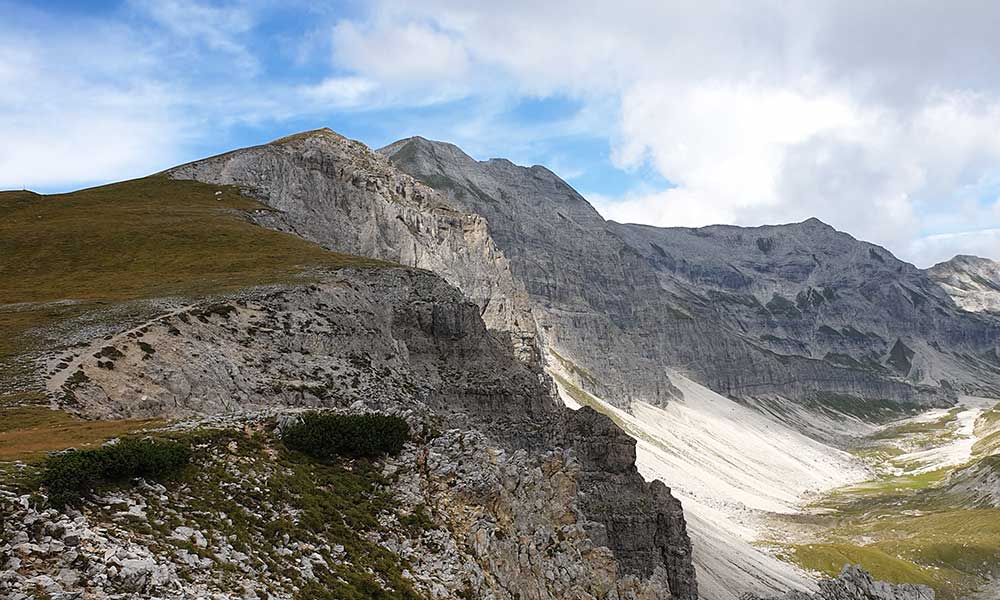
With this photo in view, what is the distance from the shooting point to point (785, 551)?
12525 centimetres

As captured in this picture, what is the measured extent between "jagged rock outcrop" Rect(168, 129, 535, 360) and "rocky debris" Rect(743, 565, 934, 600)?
4834 cm

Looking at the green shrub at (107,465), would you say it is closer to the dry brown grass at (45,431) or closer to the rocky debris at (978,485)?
the dry brown grass at (45,431)

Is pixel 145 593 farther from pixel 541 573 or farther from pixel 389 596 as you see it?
pixel 541 573

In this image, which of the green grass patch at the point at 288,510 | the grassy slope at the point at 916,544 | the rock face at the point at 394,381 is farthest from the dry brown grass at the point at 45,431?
the grassy slope at the point at 916,544

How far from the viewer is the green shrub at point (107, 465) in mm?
17203

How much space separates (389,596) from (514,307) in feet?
471

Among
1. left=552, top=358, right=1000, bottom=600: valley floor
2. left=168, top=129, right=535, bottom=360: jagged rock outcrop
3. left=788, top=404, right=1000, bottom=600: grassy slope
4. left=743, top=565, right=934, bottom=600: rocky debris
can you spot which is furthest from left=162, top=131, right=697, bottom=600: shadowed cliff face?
left=788, top=404, right=1000, bottom=600: grassy slope

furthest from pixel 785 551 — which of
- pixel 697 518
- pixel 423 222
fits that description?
pixel 423 222

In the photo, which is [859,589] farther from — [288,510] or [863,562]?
[288,510]

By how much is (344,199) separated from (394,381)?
→ 2622 inches

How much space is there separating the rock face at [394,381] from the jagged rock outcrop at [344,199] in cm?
3219

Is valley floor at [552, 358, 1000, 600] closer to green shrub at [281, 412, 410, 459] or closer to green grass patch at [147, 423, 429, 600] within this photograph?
green shrub at [281, 412, 410, 459]

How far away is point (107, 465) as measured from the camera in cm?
1891

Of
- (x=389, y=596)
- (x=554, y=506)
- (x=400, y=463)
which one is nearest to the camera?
(x=389, y=596)
